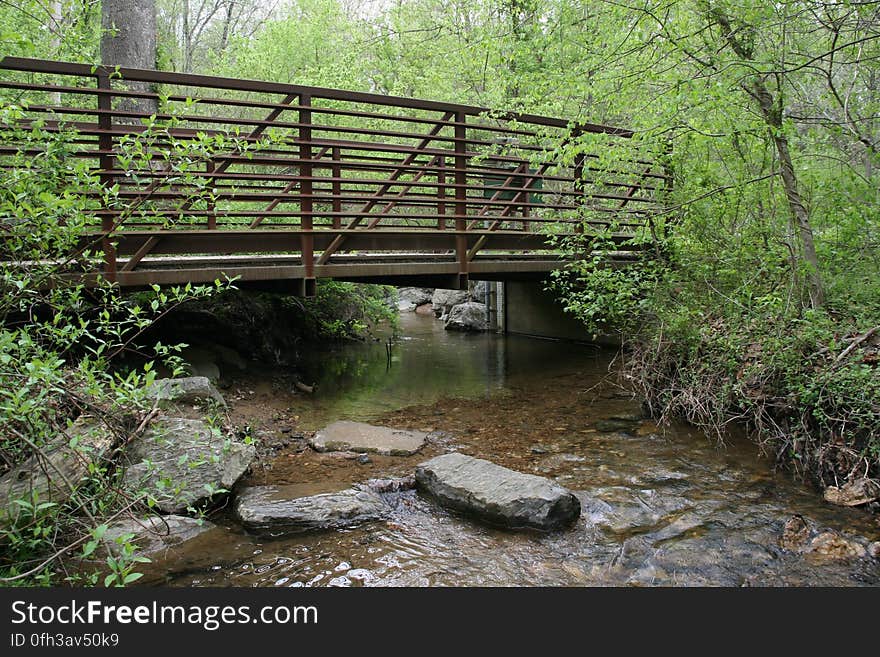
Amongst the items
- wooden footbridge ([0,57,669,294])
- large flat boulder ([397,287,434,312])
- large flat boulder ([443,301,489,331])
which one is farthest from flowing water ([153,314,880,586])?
large flat boulder ([397,287,434,312])

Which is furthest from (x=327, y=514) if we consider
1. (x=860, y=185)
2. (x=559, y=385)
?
(x=860, y=185)

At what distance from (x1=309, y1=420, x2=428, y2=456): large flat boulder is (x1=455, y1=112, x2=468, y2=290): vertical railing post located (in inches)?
93.3

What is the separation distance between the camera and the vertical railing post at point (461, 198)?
779 cm

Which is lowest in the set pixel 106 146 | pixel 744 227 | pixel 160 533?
pixel 160 533

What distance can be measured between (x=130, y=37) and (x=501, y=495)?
7788 millimetres

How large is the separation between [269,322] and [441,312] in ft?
32.4

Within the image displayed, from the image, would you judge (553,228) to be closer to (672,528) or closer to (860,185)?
(860,185)

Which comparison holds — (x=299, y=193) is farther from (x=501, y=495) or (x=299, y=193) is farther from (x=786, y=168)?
(x=786, y=168)

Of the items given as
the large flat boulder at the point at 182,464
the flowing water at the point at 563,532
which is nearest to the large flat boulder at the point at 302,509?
the flowing water at the point at 563,532

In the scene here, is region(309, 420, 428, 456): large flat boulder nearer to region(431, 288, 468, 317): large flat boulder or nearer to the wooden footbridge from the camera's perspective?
the wooden footbridge

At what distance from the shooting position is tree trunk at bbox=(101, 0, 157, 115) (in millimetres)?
8438

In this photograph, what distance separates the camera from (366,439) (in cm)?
623

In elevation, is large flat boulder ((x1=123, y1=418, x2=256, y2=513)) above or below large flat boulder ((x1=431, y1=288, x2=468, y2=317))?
below

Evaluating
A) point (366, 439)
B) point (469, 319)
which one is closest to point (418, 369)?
point (366, 439)
